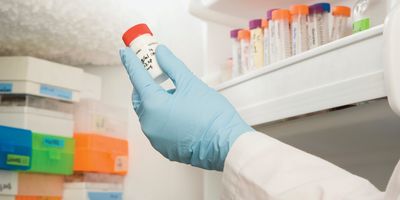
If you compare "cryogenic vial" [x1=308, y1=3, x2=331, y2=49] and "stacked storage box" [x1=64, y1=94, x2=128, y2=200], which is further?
"stacked storage box" [x1=64, y1=94, x2=128, y2=200]

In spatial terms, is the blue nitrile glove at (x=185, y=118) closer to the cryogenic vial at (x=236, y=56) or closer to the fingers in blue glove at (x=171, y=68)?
the fingers in blue glove at (x=171, y=68)

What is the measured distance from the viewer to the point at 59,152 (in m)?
1.31

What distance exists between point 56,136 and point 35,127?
6 centimetres

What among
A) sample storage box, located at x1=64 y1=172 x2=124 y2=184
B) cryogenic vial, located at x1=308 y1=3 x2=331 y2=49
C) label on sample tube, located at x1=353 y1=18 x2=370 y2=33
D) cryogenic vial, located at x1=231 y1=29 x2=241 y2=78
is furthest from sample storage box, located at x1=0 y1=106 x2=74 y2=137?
label on sample tube, located at x1=353 y1=18 x2=370 y2=33

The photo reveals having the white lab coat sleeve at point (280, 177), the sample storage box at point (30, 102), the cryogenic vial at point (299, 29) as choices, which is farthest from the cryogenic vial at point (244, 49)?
the sample storage box at point (30, 102)

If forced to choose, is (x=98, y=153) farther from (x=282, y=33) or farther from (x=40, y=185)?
(x=282, y=33)

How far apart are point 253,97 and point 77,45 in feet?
1.92

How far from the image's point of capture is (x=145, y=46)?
0.86m

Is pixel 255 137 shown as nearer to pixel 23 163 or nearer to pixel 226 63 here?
pixel 226 63

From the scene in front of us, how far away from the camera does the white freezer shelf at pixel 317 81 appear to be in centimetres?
72

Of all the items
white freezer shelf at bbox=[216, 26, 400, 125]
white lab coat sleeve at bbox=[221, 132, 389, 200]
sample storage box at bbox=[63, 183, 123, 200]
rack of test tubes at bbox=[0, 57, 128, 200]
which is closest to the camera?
white lab coat sleeve at bbox=[221, 132, 389, 200]

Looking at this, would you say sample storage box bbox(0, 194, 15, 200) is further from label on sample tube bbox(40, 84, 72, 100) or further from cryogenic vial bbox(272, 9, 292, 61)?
cryogenic vial bbox(272, 9, 292, 61)

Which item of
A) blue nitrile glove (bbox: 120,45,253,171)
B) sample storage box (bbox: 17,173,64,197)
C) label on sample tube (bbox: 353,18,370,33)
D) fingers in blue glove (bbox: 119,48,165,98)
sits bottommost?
sample storage box (bbox: 17,173,64,197)

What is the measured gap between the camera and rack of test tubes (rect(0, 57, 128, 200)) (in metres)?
1.22
